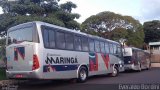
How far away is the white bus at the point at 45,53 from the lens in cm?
1121

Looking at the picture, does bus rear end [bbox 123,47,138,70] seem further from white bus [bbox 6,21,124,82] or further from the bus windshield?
the bus windshield

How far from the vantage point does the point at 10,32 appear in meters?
12.7

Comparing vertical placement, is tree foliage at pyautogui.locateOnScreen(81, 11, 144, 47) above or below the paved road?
above

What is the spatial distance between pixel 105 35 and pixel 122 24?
4211 millimetres

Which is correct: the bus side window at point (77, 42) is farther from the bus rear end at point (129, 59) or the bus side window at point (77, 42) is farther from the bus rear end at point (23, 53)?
the bus rear end at point (129, 59)

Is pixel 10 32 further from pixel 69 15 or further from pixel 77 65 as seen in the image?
pixel 69 15

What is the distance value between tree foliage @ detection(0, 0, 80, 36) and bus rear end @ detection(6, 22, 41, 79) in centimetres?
561

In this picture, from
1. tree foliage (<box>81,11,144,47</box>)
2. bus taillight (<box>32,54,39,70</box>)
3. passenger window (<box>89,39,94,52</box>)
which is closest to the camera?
bus taillight (<box>32,54,39,70</box>)

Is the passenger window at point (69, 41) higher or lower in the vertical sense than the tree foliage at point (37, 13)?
lower

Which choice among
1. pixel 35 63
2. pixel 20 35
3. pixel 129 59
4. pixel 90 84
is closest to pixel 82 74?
pixel 90 84

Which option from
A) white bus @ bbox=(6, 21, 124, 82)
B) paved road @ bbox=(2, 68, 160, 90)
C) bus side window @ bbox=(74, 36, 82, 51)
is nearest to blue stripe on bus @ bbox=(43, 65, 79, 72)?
white bus @ bbox=(6, 21, 124, 82)

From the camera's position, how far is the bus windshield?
11.6 metres

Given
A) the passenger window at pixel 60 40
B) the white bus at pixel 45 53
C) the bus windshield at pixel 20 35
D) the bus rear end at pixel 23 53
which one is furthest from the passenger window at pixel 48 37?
the bus windshield at pixel 20 35

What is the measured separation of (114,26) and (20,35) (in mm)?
36258
